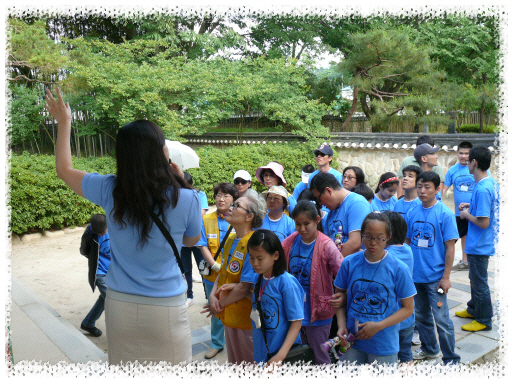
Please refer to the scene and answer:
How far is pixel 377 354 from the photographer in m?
2.24

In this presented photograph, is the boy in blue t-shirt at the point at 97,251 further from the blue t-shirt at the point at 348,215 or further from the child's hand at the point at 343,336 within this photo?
the child's hand at the point at 343,336

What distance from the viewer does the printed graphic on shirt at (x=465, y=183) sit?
524cm

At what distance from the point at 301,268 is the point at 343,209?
2.06 ft

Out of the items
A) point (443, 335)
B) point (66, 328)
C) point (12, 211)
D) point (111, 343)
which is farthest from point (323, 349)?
point (12, 211)

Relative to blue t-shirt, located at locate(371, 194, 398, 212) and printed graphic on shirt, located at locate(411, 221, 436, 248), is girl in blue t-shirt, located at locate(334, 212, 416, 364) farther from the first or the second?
blue t-shirt, located at locate(371, 194, 398, 212)

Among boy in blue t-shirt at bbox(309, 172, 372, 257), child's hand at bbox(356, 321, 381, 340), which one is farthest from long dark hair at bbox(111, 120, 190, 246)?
boy in blue t-shirt at bbox(309, 172, 372, 257)

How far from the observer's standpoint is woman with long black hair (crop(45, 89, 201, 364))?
177cm

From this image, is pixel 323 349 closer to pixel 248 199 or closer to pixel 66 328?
pixel 248 199

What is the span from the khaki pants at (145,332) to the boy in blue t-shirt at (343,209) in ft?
4.73

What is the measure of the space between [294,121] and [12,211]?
25.3 feet

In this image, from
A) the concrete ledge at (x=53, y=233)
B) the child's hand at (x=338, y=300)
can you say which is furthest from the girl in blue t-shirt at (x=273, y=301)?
the concrete ledge at (x=53, y=233)

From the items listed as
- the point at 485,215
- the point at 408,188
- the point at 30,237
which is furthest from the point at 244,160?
the point at 485,215

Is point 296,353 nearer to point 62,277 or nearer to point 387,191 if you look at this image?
point 387,191

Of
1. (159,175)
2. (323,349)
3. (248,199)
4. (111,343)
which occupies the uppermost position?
(159,175)
